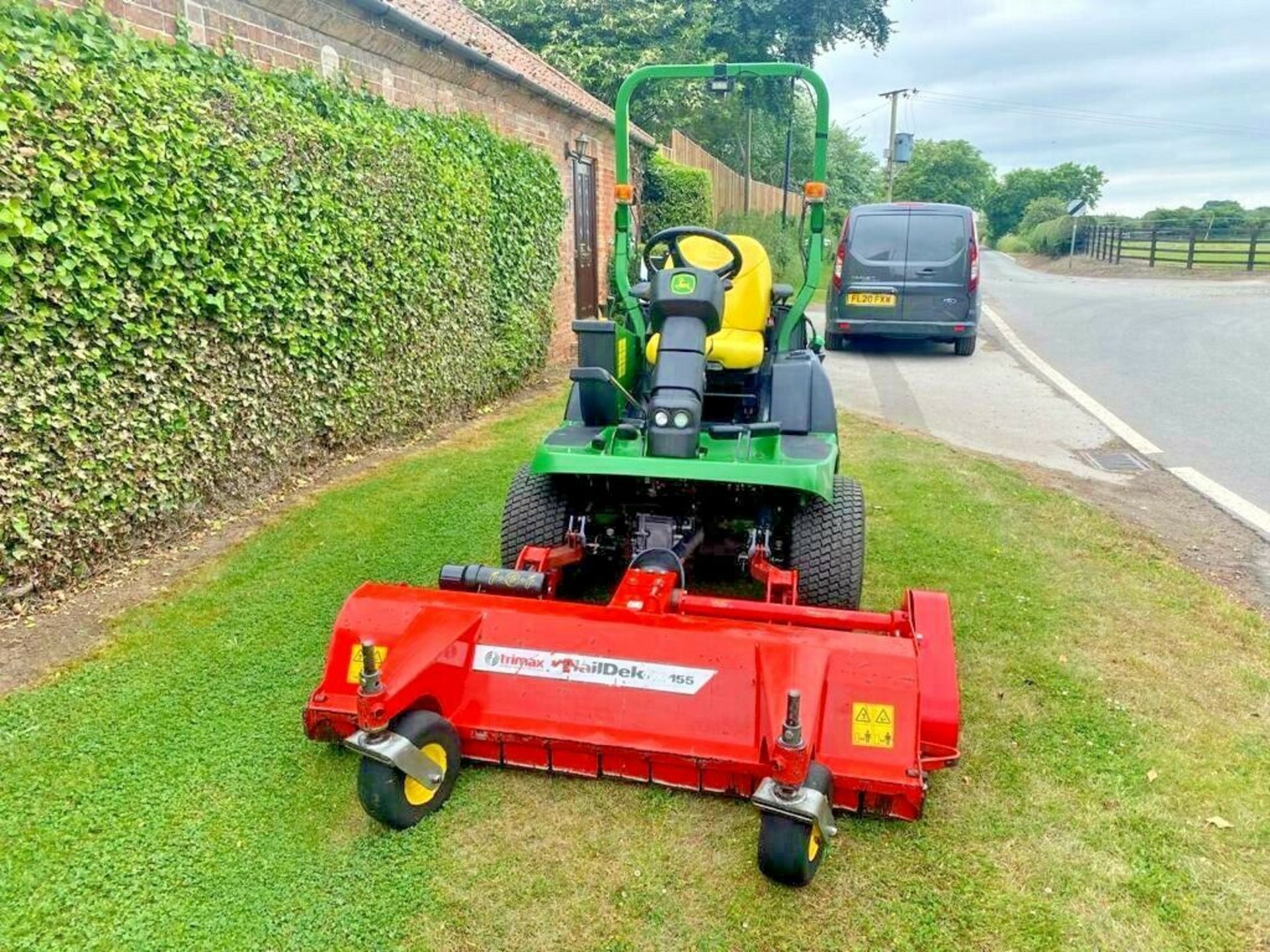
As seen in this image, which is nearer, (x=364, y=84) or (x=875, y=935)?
(x=875, y=935)

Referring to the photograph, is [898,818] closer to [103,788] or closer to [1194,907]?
[1194,907]

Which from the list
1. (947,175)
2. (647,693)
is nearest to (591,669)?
(647,693)

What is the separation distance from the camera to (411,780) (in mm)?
2652

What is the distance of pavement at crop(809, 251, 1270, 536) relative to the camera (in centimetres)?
698

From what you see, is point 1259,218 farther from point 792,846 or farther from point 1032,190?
point 792,846

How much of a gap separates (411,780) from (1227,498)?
220 inches

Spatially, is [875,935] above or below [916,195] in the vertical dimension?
below

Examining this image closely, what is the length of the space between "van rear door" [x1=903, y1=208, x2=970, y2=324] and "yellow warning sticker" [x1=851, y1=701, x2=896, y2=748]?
30.4ft

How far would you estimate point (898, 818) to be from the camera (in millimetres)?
2697

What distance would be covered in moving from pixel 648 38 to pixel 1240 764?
17.6 meters

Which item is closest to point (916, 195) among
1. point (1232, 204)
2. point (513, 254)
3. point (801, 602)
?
point (1232, 204)

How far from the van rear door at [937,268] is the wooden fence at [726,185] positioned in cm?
592

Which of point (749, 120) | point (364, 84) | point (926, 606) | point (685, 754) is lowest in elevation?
point (685, 754)

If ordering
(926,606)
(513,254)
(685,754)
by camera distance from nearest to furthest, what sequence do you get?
(685,754)
(926,606)
(513,254)
